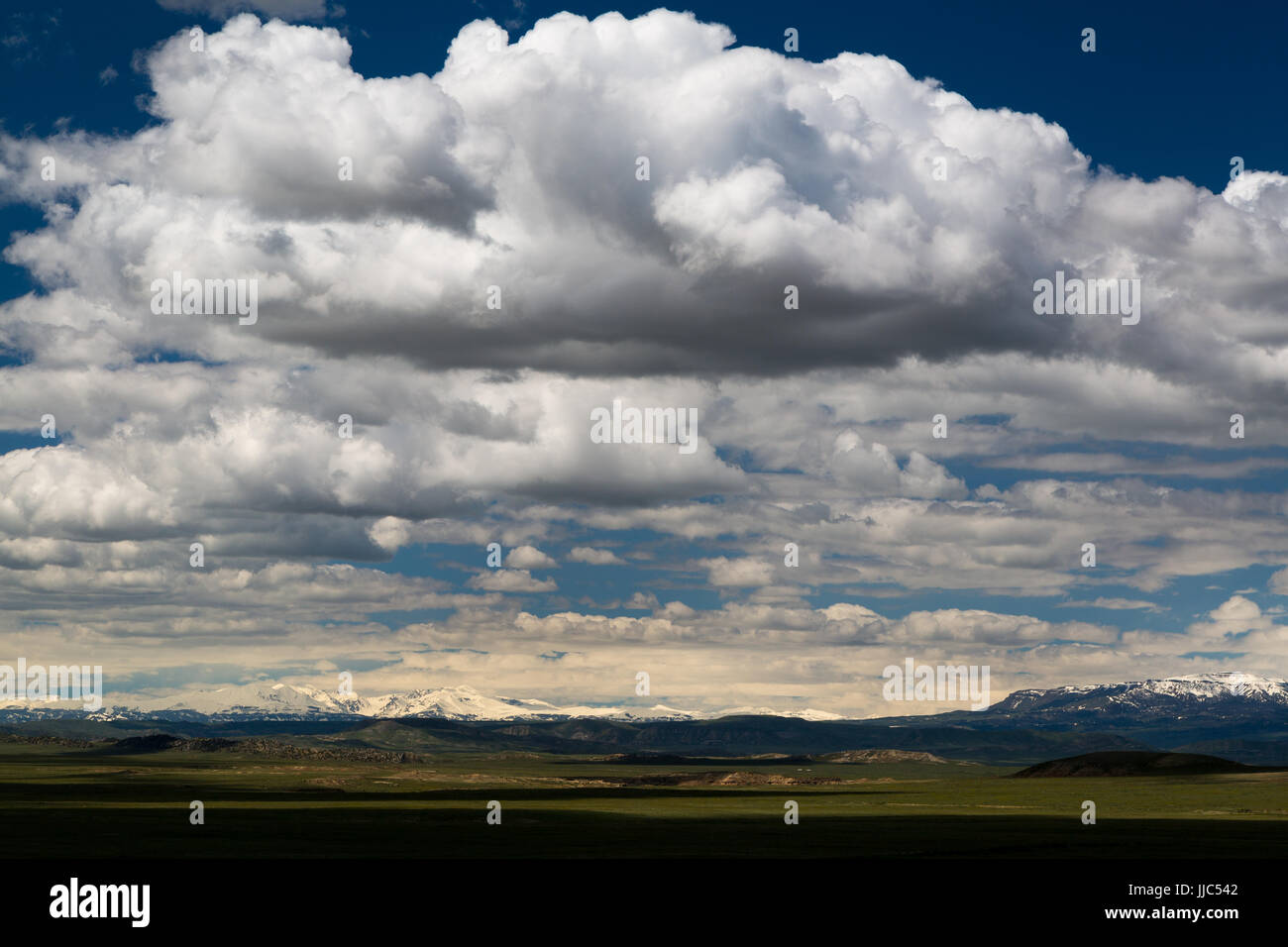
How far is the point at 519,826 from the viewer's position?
164 m

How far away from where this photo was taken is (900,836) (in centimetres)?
14750

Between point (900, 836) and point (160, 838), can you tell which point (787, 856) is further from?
point (160, 838)
